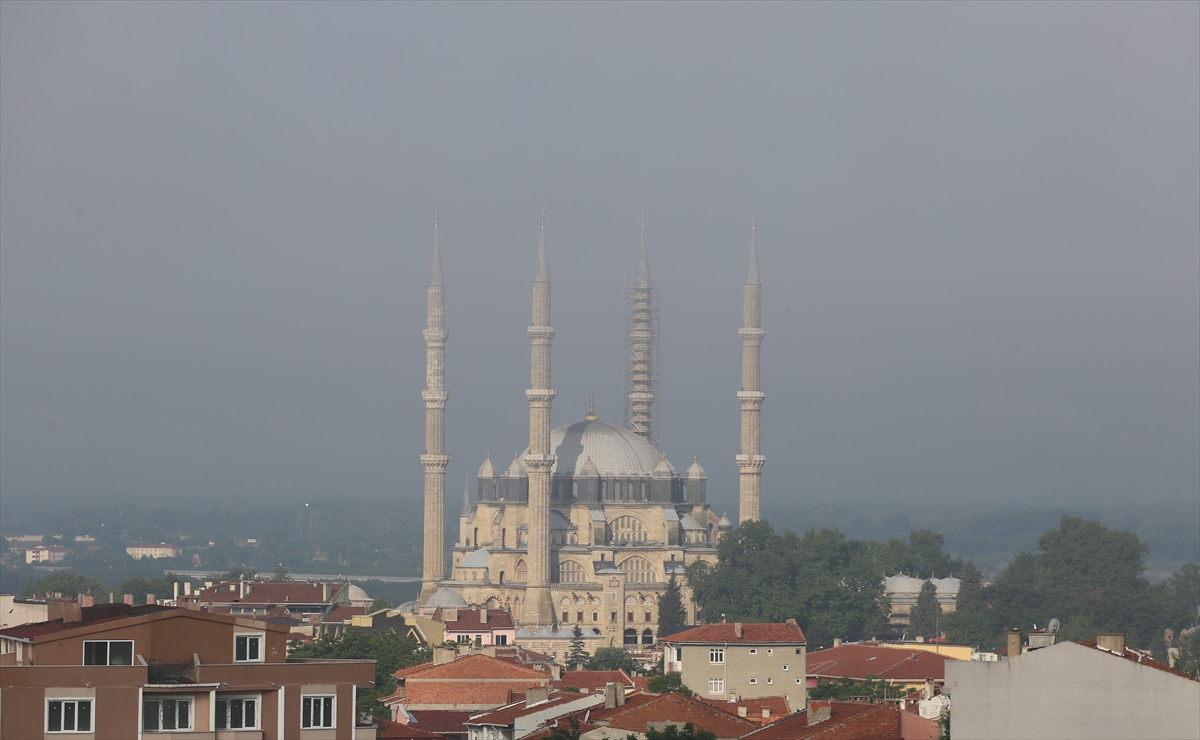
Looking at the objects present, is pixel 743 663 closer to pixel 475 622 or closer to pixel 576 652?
pixel 576 652

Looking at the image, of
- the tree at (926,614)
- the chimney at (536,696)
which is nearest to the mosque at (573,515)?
the tree at (926,614)

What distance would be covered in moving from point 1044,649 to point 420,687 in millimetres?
33308

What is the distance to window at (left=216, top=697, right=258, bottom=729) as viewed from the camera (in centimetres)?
3011

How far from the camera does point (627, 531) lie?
127062 mm

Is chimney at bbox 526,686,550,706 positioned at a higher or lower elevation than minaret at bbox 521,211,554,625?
lower

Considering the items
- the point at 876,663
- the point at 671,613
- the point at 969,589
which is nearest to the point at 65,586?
the point at 671,613

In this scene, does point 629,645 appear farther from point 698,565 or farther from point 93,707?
point 93,707

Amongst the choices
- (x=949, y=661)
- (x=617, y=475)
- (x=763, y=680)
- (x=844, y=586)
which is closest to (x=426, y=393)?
(x=617, y=475)

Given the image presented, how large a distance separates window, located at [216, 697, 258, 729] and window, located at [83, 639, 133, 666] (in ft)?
3.87

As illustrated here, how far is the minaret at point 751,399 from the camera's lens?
12419 centimetres

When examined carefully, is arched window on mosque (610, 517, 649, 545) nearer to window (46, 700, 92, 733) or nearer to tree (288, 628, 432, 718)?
tree (288, 628, 432, 718)

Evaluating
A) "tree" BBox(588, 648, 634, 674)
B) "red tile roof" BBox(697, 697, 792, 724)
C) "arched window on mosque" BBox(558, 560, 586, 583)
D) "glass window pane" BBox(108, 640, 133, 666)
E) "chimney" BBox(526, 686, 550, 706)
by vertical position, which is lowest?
"tree" BBox(588, 648, 634, 674)

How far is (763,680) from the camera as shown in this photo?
6931cm

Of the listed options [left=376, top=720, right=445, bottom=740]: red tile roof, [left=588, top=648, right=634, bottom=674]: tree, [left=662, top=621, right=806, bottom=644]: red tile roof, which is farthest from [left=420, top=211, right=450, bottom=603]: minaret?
[left=376, top=720, right=445, bottom=740]: red tile roof
